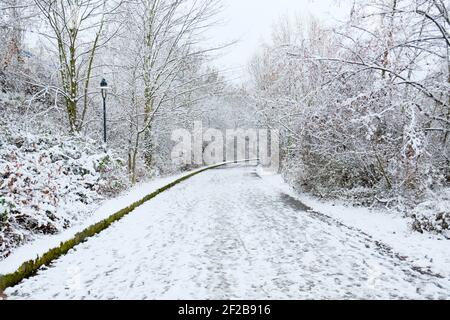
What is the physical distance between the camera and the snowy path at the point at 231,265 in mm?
4520

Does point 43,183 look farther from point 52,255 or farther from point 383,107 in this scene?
point 383,107

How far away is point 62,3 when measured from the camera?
12.9 meters

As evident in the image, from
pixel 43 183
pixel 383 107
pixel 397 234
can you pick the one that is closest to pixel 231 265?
pixel 397 234

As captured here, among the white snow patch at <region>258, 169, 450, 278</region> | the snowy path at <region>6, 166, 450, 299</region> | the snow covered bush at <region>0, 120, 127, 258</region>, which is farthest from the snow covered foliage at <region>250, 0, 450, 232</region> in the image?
the snow covered bush at <region>0, 120, 127, 258</region>

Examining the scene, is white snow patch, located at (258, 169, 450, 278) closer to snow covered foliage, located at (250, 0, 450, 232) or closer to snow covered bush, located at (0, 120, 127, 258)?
snow covered foliage, located at (250, 0, 450, 232)

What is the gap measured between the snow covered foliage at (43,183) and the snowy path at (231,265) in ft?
3.32

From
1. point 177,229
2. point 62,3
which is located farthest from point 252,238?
point 62,3

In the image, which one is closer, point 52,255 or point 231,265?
point 231,265

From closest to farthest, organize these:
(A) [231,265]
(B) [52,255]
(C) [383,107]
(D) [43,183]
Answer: (A) [231,265], (B) [52,255], (D) [43,183], (C) [383,107]

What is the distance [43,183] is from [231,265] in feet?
15.8

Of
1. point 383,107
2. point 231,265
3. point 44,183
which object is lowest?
point 231,265

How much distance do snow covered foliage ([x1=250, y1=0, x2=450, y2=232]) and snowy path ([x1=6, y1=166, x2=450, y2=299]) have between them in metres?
2.23

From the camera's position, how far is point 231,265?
18.2 feet
